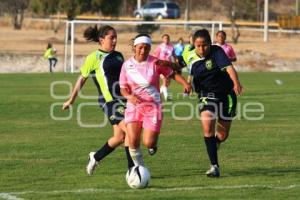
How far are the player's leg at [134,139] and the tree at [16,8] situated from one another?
213 feet

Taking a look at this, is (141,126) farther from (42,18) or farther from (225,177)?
(42,18)

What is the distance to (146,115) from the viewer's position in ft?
35.2

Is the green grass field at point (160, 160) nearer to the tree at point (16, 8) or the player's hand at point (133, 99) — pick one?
the player's hand at point (133, 99)

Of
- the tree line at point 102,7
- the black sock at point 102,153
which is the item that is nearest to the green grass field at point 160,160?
the black sock at point 102,153

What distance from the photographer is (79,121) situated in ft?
65.5

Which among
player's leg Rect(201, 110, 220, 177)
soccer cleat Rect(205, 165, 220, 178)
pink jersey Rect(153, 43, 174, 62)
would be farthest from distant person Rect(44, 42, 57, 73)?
soccer cleat Rect(205, 165, 220, 178)

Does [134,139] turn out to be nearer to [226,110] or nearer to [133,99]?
[133,99]

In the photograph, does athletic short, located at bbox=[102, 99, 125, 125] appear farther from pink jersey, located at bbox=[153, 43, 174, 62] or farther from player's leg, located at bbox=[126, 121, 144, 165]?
pink jersey, located at bbox=[153, 43, 174, 62]

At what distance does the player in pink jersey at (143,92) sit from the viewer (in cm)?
1071

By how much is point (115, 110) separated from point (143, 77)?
0.87 metres

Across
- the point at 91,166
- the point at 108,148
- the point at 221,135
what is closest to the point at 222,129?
the point at 221,135

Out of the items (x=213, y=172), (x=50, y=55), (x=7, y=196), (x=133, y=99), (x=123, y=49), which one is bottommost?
(x=7, y=196)

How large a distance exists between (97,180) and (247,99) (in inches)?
614

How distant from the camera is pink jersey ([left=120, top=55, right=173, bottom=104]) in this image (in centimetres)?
1073
